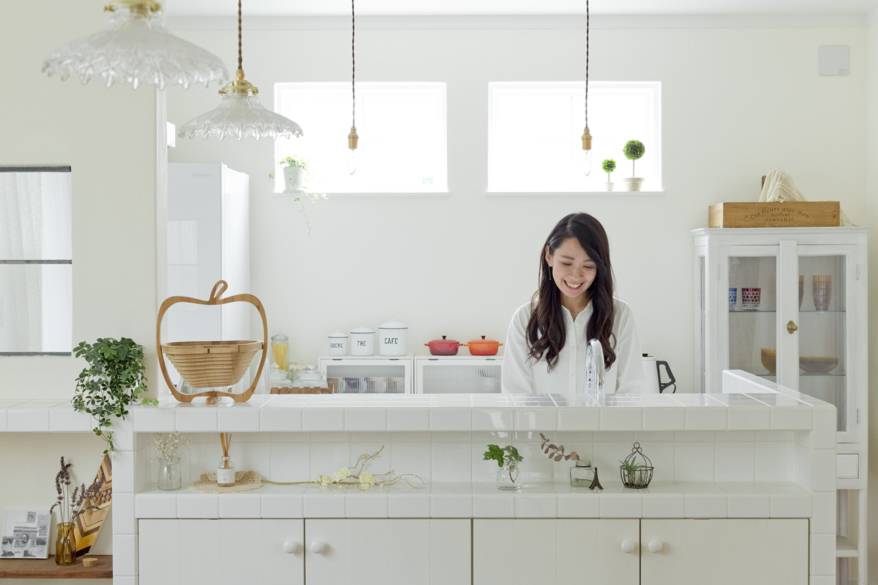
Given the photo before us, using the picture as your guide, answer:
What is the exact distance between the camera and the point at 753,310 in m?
3.83

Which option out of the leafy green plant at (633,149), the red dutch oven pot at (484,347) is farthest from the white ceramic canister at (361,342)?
the leafy green plant at (633,149)

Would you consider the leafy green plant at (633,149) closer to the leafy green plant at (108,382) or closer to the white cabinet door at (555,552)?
the white cabinet door at (555,552)

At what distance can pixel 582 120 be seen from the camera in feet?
14.4

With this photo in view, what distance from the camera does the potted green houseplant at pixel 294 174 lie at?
4059 millimetres

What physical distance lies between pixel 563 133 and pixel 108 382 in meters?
3.15

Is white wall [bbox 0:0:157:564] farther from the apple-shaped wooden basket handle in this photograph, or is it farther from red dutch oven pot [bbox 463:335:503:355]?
red dutch oven pot [bbox 463:335:503:355]

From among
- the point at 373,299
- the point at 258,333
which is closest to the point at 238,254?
the point at 258,333

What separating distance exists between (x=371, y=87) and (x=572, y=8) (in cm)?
122

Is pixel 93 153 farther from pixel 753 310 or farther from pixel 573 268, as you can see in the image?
pixel 753 310

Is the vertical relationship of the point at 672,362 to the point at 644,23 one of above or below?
below

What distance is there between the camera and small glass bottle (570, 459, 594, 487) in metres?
1.94

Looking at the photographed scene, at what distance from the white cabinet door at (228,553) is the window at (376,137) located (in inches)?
105

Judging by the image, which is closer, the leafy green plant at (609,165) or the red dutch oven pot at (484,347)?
the red dutch oven pot at (484,347)

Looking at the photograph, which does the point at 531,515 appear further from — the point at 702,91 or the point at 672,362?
the point at 702,91
